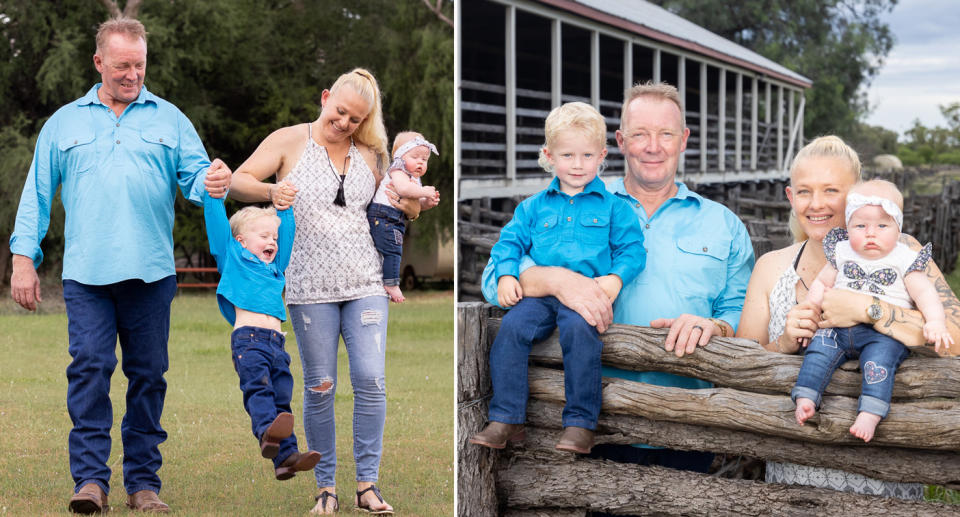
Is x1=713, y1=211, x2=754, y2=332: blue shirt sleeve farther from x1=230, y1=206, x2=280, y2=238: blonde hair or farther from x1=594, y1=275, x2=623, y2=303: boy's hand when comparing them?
x1=230, y1=206, x2=280, y2=238: blonde hair

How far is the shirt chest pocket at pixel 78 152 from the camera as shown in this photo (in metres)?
4.87

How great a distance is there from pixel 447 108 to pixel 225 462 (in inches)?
792

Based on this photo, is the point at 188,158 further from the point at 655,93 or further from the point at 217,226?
the point at 655,93

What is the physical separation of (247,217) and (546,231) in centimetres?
147

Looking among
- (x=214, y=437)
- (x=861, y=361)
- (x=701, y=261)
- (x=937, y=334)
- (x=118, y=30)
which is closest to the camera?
(x=937, y=334)

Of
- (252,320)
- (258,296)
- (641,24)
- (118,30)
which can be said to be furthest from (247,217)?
(641,24)

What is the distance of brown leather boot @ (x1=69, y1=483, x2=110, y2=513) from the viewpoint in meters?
4.89

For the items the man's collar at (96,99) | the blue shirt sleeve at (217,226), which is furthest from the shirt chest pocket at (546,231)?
the man's collar at (96,99)

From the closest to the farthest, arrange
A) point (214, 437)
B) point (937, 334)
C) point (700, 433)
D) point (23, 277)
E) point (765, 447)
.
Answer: point (937, 334), point (765, 447), point (700, 433), point (23, 277), point (214, 437)

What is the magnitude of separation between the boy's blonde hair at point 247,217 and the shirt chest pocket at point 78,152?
0.79m

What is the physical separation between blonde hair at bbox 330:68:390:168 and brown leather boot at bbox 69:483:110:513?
2.04m

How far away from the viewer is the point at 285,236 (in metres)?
4.62

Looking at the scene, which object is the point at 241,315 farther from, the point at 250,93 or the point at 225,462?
the point at 250,93

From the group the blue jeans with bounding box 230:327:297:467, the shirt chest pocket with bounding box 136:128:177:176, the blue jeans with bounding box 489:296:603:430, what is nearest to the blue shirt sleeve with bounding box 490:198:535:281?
the blue jeans with bounding box 489:296:603:430
